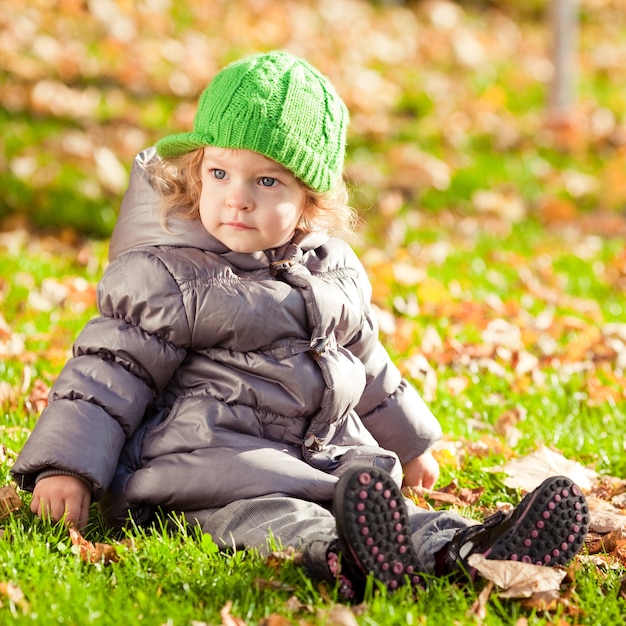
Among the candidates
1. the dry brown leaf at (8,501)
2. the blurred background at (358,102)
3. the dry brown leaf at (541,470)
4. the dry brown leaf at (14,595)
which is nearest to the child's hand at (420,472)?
the dry brown leaf at (541,470)

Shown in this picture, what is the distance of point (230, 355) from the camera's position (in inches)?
114

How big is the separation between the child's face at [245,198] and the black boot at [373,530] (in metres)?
0.77

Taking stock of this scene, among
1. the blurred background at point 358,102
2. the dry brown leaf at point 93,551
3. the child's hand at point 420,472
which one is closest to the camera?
the dry brown leaf at point 93,551

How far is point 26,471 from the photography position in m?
2.74

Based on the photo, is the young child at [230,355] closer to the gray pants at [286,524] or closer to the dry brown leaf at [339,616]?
the gray pants at [286,524]

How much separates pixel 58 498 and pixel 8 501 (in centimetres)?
23

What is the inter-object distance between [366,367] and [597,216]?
498cm

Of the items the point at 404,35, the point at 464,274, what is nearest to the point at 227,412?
the point at 464,274

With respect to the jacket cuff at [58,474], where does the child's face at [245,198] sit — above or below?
above

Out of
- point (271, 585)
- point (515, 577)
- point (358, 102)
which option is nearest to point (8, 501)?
point (271, 585)

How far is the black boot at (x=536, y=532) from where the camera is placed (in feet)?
8.18

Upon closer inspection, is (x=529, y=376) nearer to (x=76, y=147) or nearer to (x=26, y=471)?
(x=26, y=471)

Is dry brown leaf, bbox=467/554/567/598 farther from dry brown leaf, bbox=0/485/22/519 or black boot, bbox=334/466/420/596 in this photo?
dry brown leaf, bbox=0/485/22/519

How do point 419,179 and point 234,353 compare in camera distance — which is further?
point 419,179
